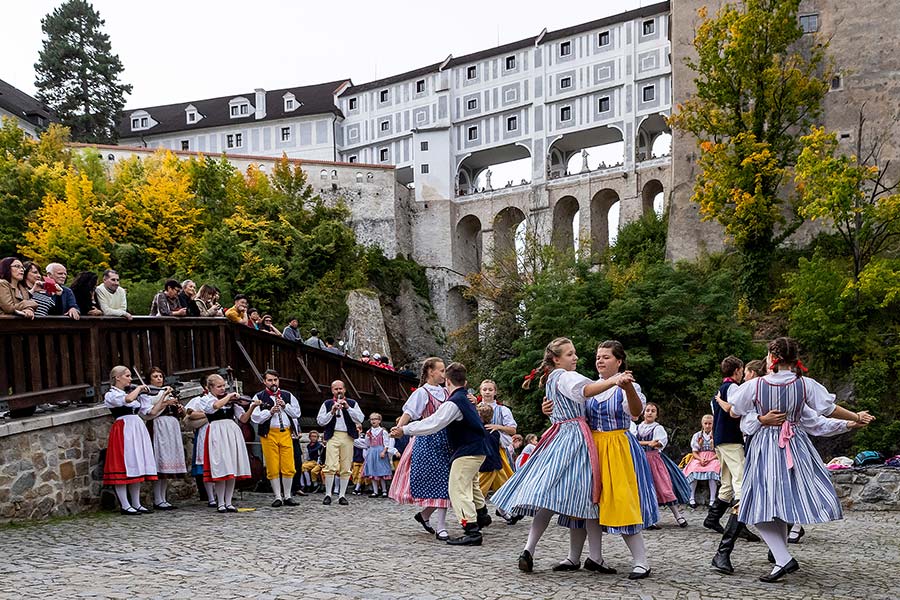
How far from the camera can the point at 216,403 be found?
1163 centimetres

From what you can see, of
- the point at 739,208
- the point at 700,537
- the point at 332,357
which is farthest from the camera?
the point at 739,208

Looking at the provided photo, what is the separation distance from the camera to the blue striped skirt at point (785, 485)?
6.79 m

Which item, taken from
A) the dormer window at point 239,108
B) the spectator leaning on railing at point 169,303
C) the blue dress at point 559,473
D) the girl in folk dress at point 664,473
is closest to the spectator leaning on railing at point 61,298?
the spectator leaning on railing at point 169,303

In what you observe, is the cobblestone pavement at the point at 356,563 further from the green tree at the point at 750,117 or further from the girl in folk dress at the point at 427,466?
the green tree at the point at 750,117

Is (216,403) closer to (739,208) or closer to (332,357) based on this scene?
Answer: (332,357)

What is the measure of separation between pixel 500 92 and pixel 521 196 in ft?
27.1

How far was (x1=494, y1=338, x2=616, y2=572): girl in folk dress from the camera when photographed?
6.72 meters

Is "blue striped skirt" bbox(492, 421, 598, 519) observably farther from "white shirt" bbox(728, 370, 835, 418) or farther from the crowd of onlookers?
the crowd of onlookers

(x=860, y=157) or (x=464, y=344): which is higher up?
(x=860, y=157)

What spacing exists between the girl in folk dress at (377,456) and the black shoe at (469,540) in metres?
7.21

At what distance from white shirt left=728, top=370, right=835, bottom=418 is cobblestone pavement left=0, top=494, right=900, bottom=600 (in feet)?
4.35

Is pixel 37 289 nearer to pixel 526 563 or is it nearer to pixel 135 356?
pixel 135 356

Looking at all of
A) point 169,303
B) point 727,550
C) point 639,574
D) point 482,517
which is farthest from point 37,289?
point 727,550

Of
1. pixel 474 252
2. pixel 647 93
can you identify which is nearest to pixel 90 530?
pixel 647 93
